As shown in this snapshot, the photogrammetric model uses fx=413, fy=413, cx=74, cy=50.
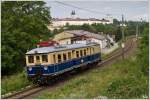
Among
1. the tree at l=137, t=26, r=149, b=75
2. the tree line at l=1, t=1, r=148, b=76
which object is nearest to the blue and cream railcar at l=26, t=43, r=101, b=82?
the tree at l=137, t=26, r=149, b=75

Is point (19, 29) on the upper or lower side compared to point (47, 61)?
upper

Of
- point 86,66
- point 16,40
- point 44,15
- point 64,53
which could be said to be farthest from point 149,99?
point 44,15

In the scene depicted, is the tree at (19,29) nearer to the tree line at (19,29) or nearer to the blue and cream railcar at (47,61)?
the tree line at (19,29)

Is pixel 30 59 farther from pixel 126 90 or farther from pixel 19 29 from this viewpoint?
pixel 19 29

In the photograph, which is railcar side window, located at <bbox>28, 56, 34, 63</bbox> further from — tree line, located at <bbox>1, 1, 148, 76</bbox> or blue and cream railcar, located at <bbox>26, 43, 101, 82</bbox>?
tree line, located at <bbox>1, 1, 148, 76</bbox>

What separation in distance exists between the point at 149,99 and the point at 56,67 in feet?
31.6

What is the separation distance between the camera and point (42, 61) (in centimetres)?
2339

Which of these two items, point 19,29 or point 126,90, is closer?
point 126,90

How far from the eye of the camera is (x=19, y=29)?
3753 centimetres

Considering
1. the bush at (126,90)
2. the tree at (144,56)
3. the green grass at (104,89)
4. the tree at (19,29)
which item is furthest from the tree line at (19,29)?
the bush at (126,90)

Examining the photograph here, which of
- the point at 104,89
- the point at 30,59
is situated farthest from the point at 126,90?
the point at 30,59

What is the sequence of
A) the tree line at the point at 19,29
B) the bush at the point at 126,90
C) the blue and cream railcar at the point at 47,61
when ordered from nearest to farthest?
1. the bush at the point at 126,90
2. the blue and cream railcar at the point at 47,61
3. the tree line at the point at 19,29

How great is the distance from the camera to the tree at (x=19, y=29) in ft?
111

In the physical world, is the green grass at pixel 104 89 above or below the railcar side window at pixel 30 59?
below
